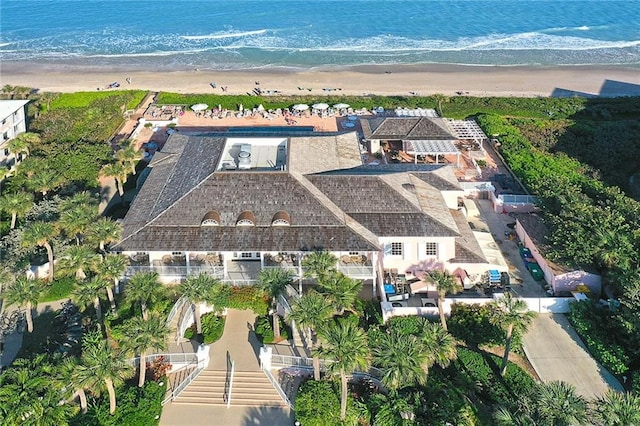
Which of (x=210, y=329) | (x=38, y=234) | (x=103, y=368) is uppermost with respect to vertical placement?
→ (x=38, y=234)

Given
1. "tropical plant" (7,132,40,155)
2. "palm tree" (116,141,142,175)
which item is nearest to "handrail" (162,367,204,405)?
"palm tree" (116,141,142,175)

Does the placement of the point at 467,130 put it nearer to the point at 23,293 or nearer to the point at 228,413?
the point at 228,413

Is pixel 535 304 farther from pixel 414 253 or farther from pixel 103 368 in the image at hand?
pixel 103 368

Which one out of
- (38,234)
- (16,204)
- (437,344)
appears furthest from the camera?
(16,204)

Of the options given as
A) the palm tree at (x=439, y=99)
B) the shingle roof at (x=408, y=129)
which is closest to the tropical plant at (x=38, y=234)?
the shingle roof at (x=408, y=129)

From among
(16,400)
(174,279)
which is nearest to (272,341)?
(174,279)

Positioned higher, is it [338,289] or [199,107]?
[199,107]

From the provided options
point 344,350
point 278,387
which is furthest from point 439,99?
point 344,350

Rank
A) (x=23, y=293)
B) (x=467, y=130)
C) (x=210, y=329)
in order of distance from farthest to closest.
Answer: (x=467, y=130) → (x=210, y=329) → (x=23, y=293)

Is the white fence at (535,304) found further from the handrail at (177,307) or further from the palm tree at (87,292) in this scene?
the palm tree at (87,292)

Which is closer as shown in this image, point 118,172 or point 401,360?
point 401,360
